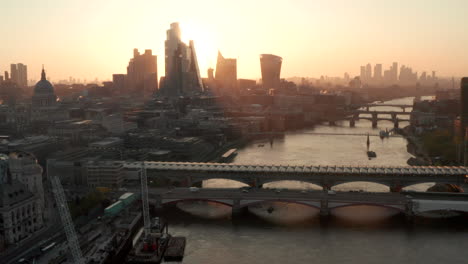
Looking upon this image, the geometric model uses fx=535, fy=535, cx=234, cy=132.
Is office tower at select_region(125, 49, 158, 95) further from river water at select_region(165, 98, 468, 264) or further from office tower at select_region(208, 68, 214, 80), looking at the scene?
river water at select_region(165, 98, 468, 264)

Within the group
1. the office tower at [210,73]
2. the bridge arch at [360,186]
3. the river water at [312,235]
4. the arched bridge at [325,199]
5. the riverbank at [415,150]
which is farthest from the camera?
the office tower at [210,73]

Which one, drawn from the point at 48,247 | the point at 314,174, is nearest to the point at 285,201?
the point at 314,174

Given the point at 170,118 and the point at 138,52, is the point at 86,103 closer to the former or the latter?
the point at 170,118

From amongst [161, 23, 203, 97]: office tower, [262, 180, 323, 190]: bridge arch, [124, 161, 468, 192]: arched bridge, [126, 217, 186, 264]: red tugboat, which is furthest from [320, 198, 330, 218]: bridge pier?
[161, 23, 203, 97]: office tower

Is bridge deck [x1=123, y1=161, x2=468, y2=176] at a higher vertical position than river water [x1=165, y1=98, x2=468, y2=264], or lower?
higher

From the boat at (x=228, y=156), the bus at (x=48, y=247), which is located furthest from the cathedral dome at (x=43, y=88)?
the bus at (x=48, y=247)

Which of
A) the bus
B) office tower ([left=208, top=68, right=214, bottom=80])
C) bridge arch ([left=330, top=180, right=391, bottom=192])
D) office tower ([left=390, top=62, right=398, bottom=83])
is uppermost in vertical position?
office tower ([left=390, top=62, right=398, bottom=83])

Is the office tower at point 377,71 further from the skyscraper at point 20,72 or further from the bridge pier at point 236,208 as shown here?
the bridge pier at point 236,208
